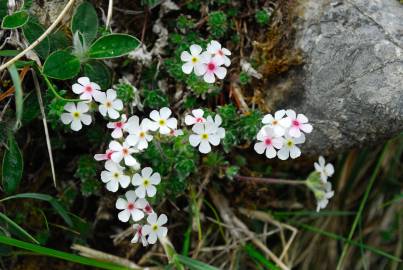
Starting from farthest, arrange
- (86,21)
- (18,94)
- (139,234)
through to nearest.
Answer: (86,21)
(139,234)
(18,94)

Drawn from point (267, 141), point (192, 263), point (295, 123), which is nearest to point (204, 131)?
point (267, 141)

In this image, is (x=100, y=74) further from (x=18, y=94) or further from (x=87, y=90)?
(x=18, y=94)

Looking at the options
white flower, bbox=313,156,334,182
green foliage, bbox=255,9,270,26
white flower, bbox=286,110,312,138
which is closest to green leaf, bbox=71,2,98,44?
green foliage, bbox=255,9,270,26

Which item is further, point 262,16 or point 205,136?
point 262,16

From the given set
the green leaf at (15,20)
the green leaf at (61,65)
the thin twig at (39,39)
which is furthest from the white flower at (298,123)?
the green leaf at (15,20)

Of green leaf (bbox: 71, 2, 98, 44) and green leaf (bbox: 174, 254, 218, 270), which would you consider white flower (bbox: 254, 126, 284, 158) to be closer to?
green leaf (bbox: 174, 254, 218, 270)

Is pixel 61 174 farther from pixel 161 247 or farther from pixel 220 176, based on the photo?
pixel 220 176

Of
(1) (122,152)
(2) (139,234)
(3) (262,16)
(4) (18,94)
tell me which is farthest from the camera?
(3) (262,16)
